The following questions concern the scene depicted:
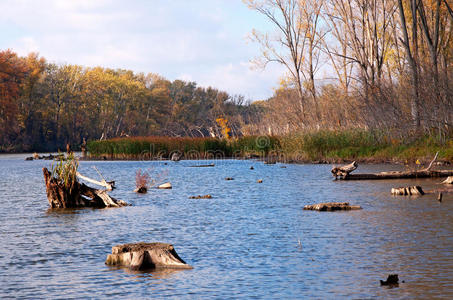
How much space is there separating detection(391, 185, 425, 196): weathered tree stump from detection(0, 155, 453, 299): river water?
1.00ft

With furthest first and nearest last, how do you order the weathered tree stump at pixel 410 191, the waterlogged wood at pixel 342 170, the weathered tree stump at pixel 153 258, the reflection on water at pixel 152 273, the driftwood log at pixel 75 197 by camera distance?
the waterlogged wood at pixel 342 170 → the weathered tree stump at pixel 410 191 → the driftwood log at pixel 75 197 → the weathered tree stump at pixel 153 258 → the reflection on water at pixel 152 273

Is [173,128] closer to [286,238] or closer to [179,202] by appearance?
[179,202]

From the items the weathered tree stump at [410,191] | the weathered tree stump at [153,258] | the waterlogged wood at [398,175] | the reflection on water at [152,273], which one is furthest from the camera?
the waterlogged wood at [398,175]

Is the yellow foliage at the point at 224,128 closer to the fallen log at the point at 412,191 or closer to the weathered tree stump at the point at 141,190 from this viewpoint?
the weathered tree stump at the point at 141,190

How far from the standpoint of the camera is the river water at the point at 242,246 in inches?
281

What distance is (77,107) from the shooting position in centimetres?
8362

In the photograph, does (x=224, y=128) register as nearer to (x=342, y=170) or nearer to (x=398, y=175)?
(x=342, y=170)

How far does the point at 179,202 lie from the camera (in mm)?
17141

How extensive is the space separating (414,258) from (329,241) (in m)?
1.75

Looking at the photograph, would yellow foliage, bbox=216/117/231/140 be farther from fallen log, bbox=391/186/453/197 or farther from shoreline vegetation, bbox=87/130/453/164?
fallen log, bbox=391/186/453/197

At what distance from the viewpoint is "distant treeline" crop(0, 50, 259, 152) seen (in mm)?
77562

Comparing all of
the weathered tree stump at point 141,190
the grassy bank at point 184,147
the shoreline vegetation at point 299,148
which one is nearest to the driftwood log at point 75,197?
the weathered tree stump at point 141,190

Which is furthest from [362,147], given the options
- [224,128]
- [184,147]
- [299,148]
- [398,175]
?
[224,128]

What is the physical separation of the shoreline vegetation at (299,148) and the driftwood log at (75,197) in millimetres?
13152
